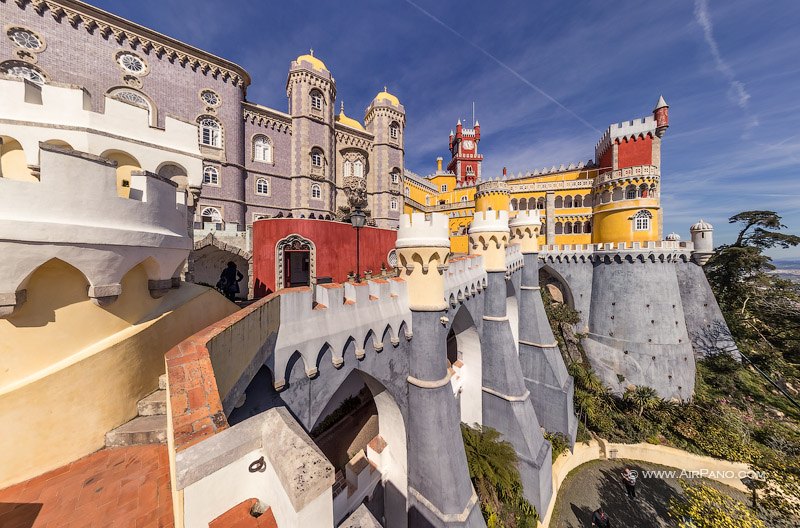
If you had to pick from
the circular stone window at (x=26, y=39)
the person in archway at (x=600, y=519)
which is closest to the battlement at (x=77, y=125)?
the circular stone window at (x=26, y=39)

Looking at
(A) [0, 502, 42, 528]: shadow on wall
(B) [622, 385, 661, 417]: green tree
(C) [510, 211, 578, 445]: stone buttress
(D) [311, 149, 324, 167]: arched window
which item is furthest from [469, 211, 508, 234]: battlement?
(B) [622, 385, 661, 417]: green tree

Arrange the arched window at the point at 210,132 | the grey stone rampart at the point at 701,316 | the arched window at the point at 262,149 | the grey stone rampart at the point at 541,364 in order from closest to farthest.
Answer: the grey stone rampart at the point at 541,364, the arched window at the point at 210,132, the arched window at the point at 262,149, the grey stone rampart at the point at 701,316

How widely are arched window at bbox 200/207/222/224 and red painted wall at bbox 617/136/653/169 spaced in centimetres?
3609

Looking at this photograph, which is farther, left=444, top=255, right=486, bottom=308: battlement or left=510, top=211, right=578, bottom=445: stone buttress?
left=510, top=211, right=578, bottom=445: stone buttress

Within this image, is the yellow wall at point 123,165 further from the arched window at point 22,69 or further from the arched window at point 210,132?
the arched window at point 22,69

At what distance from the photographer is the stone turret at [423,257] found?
7.04 metres

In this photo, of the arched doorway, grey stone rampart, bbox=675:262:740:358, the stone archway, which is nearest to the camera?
the arched doorway

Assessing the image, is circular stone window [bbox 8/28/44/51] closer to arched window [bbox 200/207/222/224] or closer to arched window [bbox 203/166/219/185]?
arched window [bbox 203/166/219/185]

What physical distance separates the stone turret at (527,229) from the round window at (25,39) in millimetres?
28013

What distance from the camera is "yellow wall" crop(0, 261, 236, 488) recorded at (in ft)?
9.72

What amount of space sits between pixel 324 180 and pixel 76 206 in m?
20.5

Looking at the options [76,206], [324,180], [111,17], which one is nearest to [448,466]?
[76,206]

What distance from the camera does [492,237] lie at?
36.1ft

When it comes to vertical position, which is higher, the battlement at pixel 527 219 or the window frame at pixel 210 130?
the window frame at pixel 210 130
